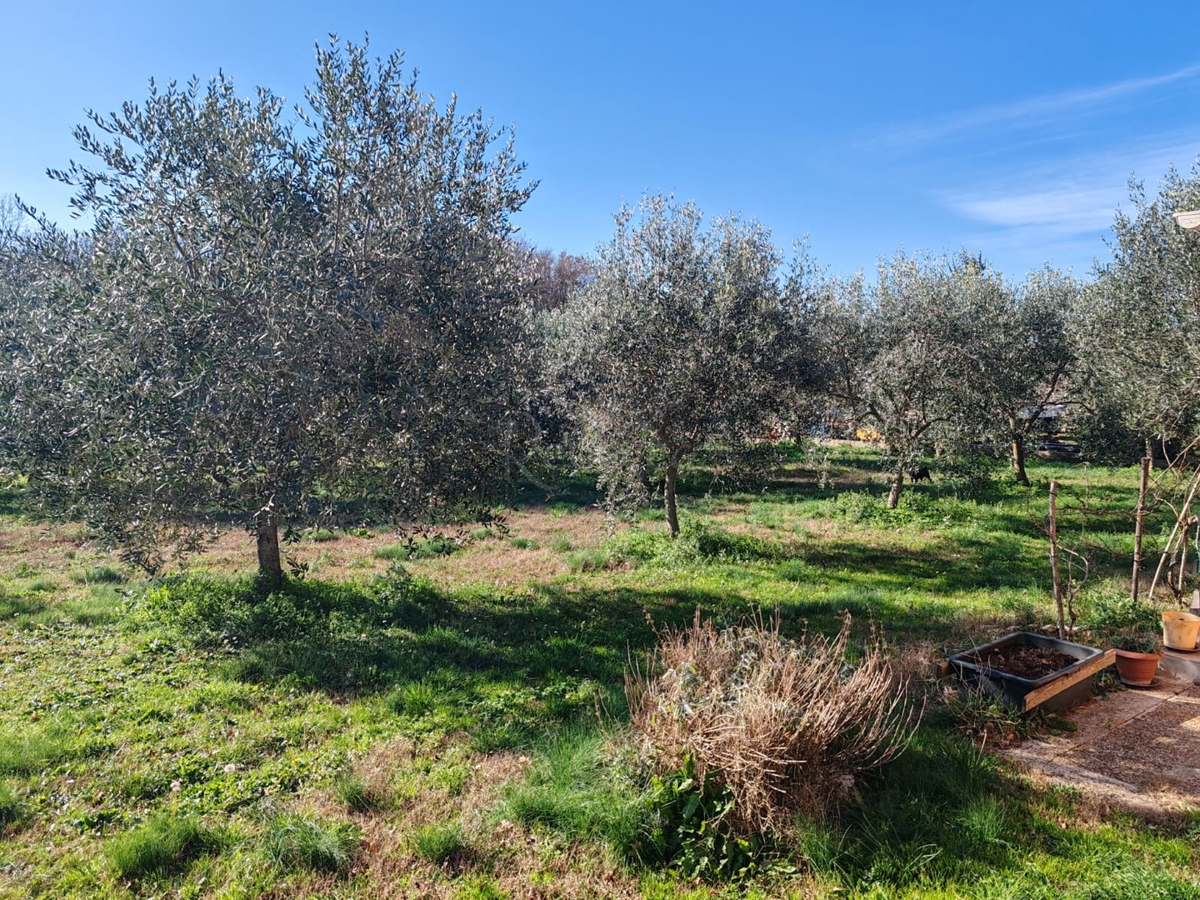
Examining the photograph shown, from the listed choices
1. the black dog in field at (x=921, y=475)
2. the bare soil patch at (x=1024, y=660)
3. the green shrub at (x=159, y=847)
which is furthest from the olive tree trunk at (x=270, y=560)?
the black dog in field at (x=921, y=475)

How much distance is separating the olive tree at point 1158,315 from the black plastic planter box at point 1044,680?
8.95 metres

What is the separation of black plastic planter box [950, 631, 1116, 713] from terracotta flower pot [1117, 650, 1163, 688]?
0.10 m

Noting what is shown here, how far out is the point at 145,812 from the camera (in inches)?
188

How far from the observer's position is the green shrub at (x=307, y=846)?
416 cm

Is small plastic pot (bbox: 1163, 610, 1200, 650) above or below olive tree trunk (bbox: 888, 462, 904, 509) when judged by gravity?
below

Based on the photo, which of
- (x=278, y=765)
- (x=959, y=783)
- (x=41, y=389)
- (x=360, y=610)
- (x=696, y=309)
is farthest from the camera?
(x=696, y=309)

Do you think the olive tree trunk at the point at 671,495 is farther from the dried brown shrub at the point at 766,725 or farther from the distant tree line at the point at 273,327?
the dried brown shrub at the point at 766,725

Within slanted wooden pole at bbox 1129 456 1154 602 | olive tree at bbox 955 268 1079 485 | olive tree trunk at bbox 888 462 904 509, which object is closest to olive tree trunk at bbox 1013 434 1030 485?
olive tree at bbox 955 268 1079 485

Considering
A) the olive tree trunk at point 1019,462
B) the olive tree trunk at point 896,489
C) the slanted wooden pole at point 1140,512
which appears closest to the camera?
the slanted wooden pole at point 1140,512

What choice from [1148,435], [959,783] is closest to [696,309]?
[959,783]

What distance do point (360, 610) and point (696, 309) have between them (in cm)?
736

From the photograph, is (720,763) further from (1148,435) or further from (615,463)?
(1148,435)

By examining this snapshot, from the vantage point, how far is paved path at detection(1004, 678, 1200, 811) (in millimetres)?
4793

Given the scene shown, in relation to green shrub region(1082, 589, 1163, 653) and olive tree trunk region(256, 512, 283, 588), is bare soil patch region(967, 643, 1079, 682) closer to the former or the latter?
green shrub region(1082, 589, 1163, 653)
